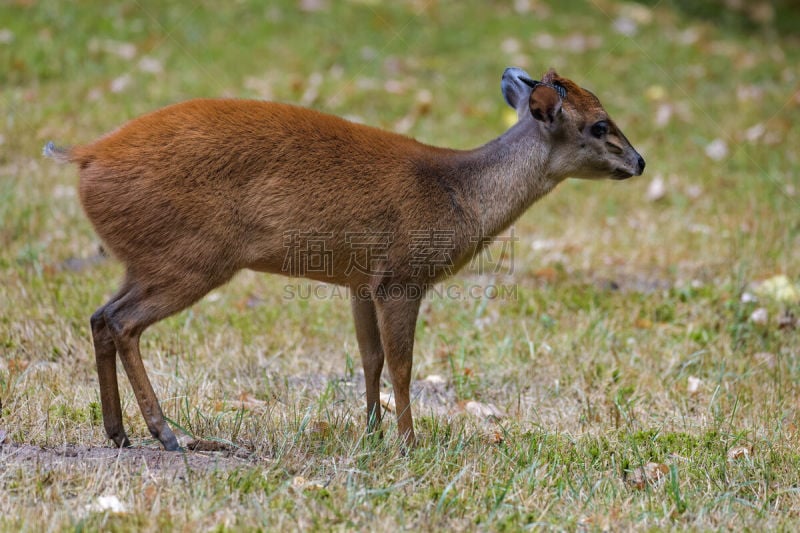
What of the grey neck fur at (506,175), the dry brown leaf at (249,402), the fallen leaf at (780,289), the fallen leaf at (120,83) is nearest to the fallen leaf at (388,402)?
the dry brown leaf at (249,402)

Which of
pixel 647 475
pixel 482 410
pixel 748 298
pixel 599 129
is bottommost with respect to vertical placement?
pixel 647 475

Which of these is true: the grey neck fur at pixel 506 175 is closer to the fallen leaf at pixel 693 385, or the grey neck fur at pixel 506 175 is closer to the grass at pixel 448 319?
the grass at pixel 448 319

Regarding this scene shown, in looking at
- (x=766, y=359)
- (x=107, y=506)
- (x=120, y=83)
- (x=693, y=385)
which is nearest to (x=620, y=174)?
(x=693, y=385)

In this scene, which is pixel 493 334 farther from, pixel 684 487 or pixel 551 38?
pixel 551 38

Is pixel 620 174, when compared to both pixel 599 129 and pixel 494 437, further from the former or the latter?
pixel 494 437

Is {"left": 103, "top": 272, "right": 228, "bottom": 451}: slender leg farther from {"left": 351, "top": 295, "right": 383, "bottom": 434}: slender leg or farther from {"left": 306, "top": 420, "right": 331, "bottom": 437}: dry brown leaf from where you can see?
{"left": 351, "top": 295, "right": 383, "bottom": 434}: slender leg

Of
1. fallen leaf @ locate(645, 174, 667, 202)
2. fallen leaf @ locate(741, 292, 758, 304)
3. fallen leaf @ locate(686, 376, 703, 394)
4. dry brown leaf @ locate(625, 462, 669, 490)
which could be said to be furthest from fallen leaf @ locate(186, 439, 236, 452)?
fallen leaf @ locate(645, 174, 667, 202)

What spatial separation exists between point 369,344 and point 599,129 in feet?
4.66

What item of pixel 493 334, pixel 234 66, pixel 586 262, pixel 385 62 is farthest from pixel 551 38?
pixel 493 334

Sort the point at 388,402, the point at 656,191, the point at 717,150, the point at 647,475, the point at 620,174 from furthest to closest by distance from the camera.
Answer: the point at 717,150, the point at 656,191, the point at 388,402, the point at 620,174, the point at 647,475

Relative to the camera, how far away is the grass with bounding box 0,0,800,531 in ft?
11.1

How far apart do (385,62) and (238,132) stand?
604cm

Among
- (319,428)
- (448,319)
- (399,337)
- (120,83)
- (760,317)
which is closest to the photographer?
(319,428)

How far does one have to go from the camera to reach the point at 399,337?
13.2ft
